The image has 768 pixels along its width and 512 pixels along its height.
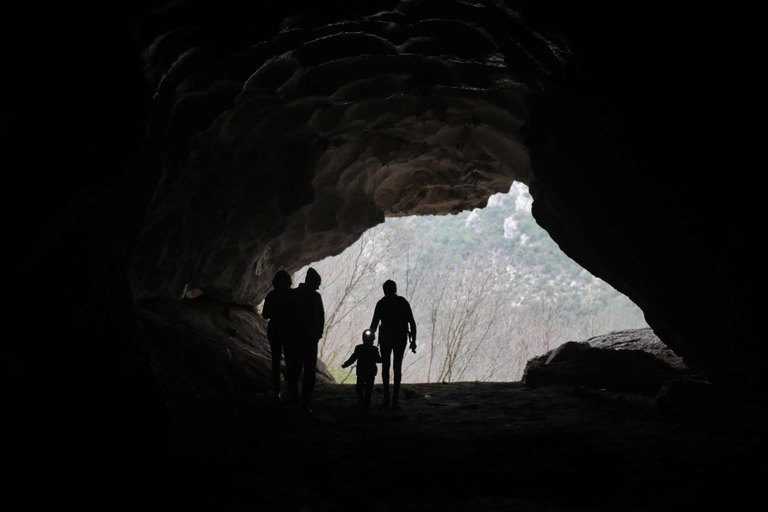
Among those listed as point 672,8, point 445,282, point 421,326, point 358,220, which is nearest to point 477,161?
point 358,220

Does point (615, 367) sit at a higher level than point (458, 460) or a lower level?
higher

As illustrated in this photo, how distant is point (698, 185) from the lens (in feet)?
13.3

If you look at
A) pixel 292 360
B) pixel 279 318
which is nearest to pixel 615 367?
pixel 292 360

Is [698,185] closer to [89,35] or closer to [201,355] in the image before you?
[89,35]

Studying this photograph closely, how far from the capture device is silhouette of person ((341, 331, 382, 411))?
645 centimetres

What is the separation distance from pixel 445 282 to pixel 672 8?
31.5m

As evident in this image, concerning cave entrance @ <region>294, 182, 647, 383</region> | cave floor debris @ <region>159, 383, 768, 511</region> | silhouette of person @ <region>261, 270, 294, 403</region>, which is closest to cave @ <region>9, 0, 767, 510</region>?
cave floor debris @ <region>159, 383, 768, 511</region>

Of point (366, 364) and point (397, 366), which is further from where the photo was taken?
point (397, 366)

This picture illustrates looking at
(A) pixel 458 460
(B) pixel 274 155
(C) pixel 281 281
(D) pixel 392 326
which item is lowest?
(A) pixel 458 460

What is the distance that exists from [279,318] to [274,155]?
3891mm

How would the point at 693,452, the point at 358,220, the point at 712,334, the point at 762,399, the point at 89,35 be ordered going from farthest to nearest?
1. the point at 358,220
2. the point at 712,334
3. the point at 762,399
4. the point at 693,452
5. the point at 89,35

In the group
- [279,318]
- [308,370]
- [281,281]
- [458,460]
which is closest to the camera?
[458,460]

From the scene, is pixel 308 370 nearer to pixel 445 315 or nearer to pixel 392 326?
pixel 392 326

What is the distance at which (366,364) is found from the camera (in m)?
6.55
